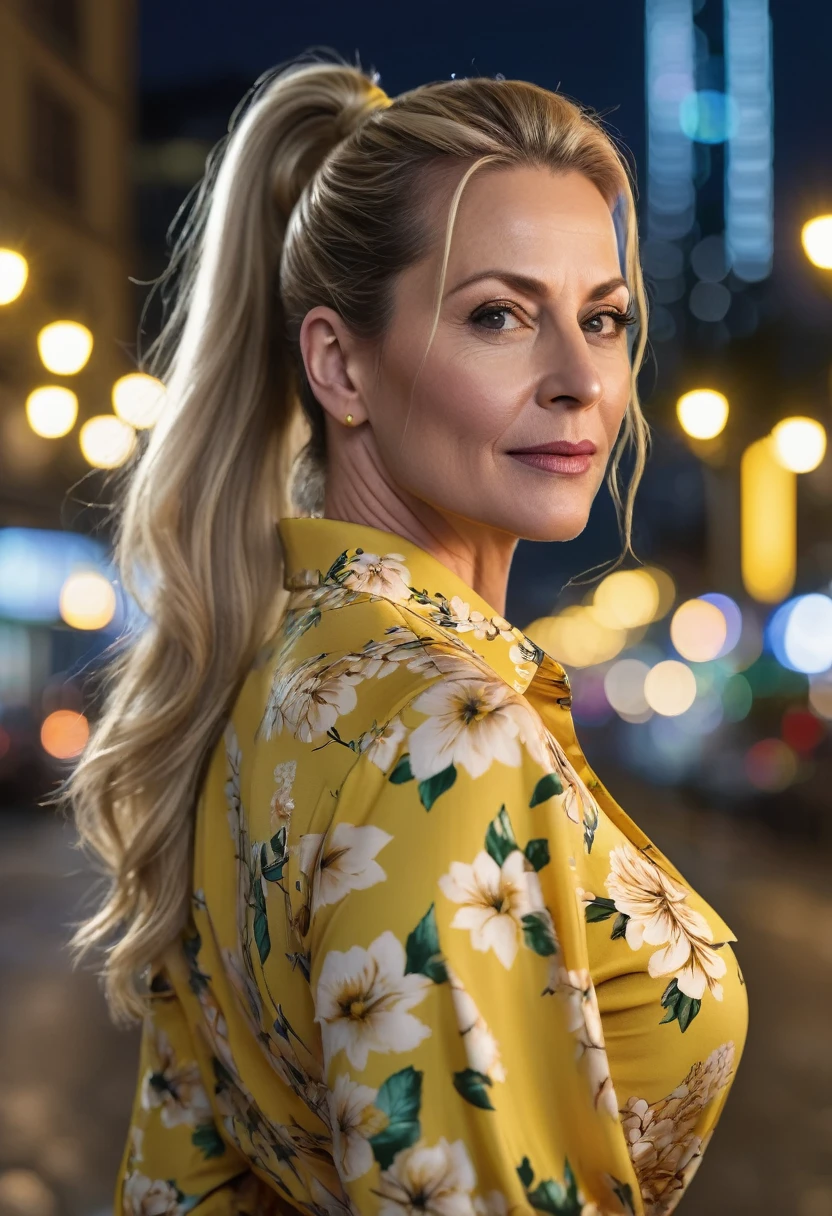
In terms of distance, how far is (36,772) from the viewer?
15656mm

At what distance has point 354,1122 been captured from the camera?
118cm

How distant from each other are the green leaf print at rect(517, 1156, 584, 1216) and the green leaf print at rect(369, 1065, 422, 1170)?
0.32 feet

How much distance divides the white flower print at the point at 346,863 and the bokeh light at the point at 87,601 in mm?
21122

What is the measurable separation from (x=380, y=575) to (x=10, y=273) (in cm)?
649

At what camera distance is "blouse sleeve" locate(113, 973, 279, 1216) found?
5.92 feet

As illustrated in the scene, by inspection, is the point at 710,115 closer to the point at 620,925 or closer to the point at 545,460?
the point at 545,460

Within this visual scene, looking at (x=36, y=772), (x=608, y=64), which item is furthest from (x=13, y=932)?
(x=608, y=64)

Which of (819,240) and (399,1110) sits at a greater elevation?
(819,240)

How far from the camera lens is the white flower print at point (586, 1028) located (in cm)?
117

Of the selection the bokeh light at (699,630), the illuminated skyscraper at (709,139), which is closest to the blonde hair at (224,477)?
the illuminated skyscraper at (709,139)

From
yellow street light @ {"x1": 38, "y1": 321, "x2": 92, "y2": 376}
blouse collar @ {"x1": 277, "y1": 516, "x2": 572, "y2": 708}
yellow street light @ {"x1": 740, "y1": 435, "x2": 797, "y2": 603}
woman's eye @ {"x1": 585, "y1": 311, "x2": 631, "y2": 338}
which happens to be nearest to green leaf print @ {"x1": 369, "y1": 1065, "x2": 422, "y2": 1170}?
blouse collar @ {"x1": 277, "y1": 516, "x2": 572, "y2": 708}

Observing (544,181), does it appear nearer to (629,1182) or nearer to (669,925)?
(669,925)

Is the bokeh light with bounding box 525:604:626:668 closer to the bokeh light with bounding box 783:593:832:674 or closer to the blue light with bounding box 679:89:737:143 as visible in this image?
the blue light with bounding box 679:89:737:143

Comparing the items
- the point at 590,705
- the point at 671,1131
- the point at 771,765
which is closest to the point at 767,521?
the point at 590,705
